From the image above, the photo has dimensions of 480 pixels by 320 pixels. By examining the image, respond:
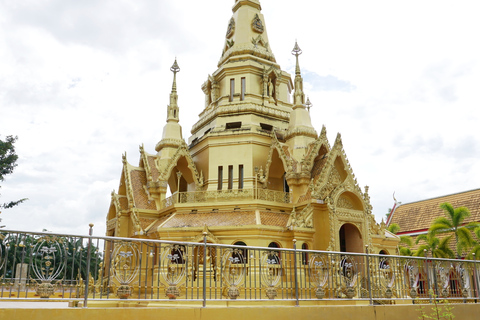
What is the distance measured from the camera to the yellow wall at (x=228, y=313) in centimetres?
544

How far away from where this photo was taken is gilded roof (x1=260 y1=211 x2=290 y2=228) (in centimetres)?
1816

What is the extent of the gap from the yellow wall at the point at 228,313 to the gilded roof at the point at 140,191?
49.8 feet

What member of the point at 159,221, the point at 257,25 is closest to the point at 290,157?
the point at 159,221

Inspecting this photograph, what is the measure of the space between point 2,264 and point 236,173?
15.5 metres

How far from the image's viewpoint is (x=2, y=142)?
102 feet

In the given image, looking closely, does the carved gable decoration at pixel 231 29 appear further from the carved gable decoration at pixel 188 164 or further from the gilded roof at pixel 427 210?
the gilded roof at pixel 427 210

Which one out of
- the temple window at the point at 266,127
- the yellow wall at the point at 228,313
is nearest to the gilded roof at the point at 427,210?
the temple window at the point at 266,127

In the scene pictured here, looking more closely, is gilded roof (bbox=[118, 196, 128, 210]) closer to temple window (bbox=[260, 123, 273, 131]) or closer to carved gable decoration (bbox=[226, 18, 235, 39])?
temple window (bbox=[260, 123, 273, 131])

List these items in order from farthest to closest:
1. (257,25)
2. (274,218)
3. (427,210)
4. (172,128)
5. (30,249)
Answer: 1. (427,210)
2. (257,25)
3. (172,128)
4. (274,218)
5. (30,249)

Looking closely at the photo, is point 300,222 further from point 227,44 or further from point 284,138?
point 227,44

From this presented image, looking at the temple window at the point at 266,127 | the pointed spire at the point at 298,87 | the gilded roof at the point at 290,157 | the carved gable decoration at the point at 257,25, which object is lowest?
the gilded roof at the point at 290,157

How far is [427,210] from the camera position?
30.4 meters

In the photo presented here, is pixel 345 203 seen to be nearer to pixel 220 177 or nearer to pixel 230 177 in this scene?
pixel 230 177

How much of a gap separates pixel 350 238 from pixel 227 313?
14160 mm
